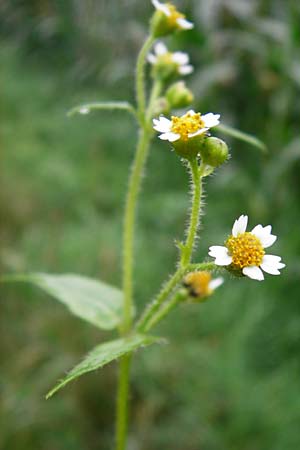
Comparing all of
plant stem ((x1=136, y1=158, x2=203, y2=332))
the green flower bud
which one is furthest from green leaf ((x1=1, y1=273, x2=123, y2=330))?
the green flower bud

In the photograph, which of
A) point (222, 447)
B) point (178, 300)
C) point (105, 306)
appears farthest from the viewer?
point (222, 447)

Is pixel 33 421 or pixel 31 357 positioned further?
pixel 31 357

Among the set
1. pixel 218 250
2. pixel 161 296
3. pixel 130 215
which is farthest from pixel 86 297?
pixel 218 250

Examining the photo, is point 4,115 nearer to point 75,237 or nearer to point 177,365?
point 75,237

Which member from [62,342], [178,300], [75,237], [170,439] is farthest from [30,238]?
[178,300]

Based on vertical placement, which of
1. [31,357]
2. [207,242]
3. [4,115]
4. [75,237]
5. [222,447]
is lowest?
[222,447]

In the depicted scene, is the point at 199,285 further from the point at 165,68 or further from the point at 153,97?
the point at 165,68

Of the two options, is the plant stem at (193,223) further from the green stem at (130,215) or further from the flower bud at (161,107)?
the flower bud at (161,107)

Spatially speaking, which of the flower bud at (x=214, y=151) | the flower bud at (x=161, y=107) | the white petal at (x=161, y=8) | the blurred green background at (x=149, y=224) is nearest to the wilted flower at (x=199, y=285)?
the flower bud at (x=214, y=151)
